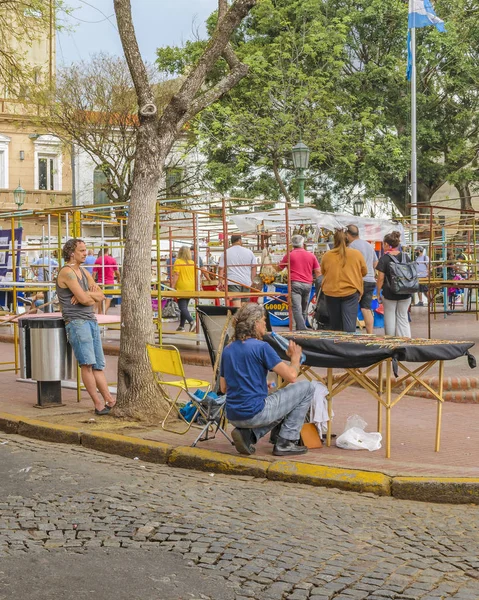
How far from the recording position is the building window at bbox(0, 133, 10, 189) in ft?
152

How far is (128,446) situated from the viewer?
811cm

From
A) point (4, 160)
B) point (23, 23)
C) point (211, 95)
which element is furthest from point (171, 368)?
point (4, 160)

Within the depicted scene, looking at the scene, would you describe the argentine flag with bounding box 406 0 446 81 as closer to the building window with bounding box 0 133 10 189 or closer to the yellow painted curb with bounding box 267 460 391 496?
the building window with bounding box 0 133 10 189

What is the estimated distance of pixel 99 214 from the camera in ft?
48.2

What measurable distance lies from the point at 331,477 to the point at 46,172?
141 feet

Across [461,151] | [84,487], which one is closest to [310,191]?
[461,151]

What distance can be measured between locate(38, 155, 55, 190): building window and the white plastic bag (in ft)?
136

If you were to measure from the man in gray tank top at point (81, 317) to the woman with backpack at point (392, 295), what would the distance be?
14.5 feet

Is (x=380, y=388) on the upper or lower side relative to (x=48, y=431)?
upper

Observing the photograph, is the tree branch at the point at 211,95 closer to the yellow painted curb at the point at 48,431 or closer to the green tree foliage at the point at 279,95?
the yellow painted curb at the point at 48,431

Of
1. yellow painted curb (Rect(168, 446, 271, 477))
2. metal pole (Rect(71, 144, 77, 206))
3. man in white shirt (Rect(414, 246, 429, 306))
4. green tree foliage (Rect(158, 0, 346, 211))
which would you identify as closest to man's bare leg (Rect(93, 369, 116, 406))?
yellow painted curb (Rect(168, 446, 271, 477))

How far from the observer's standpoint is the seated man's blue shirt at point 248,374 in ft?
23.6

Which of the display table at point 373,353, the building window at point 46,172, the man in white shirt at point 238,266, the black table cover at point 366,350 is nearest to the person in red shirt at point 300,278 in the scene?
the man in white shirt at point 238,266

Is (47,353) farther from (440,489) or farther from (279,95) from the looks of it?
(279,95)
